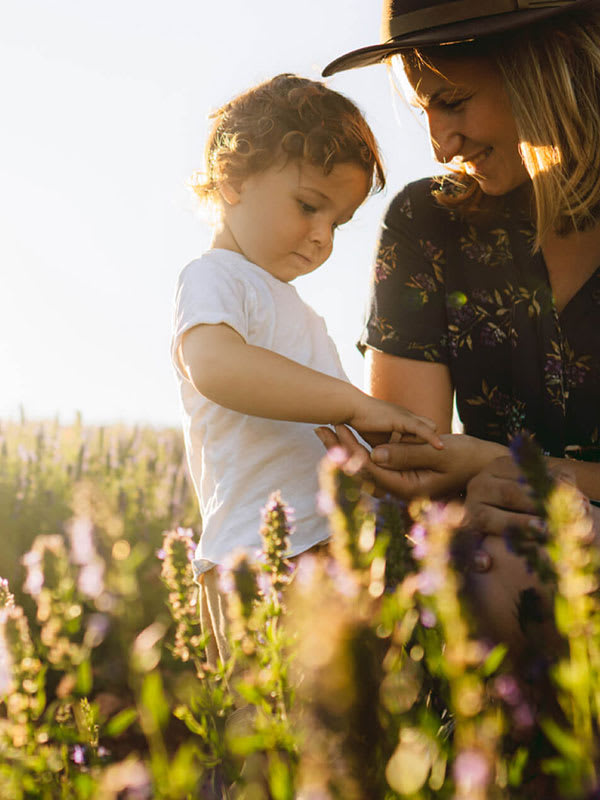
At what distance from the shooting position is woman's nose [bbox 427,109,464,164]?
2287 millimetres

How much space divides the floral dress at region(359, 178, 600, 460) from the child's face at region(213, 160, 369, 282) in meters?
0.33

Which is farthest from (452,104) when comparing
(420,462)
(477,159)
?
(420,462)

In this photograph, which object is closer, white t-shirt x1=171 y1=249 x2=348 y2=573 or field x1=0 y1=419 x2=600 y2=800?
field x1=0 y1=419 x2=600 y2=800

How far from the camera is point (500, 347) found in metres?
2.52

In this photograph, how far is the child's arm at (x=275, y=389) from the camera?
191cm

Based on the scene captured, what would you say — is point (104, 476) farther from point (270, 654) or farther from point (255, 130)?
point (270, 654)

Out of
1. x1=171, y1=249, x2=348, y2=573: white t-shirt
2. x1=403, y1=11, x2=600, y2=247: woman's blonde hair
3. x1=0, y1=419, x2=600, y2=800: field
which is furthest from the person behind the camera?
x1=403, y1=11, x2=600, y2=247: woman's blonde hair

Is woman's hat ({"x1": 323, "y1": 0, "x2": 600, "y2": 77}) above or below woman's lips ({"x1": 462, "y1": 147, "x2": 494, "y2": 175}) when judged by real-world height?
above

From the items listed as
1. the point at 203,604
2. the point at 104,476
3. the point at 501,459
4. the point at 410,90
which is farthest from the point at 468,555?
the point at 104,476

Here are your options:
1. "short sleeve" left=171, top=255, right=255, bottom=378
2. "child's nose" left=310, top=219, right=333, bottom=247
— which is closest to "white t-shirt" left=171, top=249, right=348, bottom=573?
"short sleeve" left=171, top=255, right=255, bottom=378

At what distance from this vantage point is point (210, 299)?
202 centimetres

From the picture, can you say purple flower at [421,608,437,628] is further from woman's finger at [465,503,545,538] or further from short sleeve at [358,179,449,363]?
short sleeve at [358,179,449,363]

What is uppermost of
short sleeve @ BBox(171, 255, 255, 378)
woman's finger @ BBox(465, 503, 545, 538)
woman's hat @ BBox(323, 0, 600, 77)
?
woman's hat @ BBox(323, 0, 600, 77)

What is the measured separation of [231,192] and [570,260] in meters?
1.12
